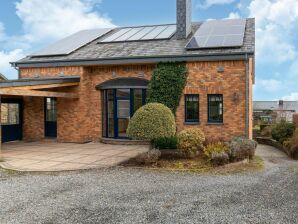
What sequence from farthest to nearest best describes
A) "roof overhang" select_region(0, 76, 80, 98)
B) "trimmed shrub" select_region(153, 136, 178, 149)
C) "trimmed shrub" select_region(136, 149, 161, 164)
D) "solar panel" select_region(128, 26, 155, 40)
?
"solar panel" select_region(128, 26, 155, 40) → "trimmed shrub" select_region(153, 136, 178, 149) → "roof overhang" select_region(0, 76, 80, 98) → "trimmed shrub" select_region(136, 149, 161, 164)

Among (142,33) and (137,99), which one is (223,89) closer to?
(137,99)

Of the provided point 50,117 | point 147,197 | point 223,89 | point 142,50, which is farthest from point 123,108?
point 147,197

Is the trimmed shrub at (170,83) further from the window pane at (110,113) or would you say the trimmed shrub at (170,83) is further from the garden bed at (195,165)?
the garden bed at (195,165)

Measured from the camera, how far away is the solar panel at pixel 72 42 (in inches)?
757

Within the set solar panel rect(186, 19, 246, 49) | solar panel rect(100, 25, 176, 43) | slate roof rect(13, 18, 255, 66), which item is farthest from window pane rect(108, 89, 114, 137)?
solar panel rect(186, 19, 246, 49)

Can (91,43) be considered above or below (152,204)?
above

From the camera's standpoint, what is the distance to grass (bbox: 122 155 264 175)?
1058 centimetres

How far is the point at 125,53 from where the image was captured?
17.2 meters

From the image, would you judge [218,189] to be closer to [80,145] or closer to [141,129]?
[141,129]

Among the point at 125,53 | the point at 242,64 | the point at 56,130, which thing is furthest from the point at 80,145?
the point at 242,64

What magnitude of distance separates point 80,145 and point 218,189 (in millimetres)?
10092

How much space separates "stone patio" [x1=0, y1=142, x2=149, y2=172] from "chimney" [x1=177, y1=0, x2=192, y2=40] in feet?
23.6

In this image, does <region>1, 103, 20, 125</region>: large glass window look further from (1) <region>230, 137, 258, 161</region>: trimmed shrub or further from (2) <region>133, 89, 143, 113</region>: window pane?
(1) <region>230, 137, 258, 161</region>: trimmed shrub

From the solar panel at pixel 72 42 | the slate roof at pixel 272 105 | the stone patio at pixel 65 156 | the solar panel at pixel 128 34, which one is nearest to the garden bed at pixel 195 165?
the stone patio at pixel 65 156
